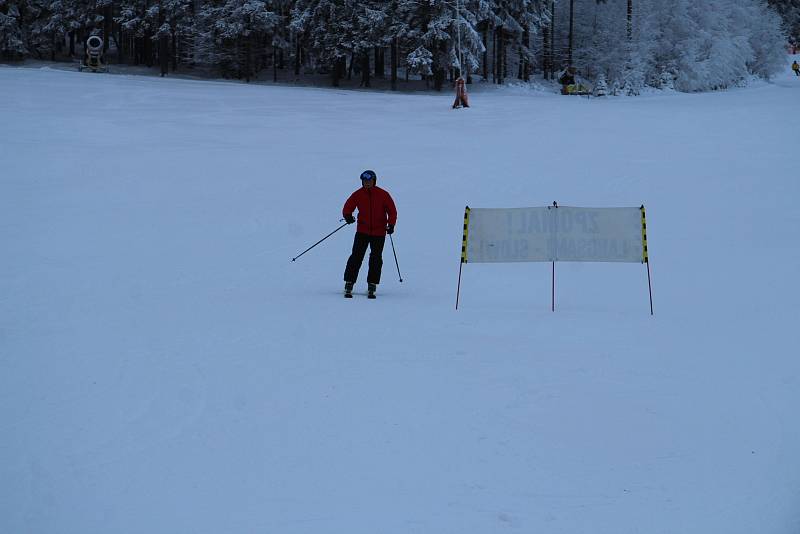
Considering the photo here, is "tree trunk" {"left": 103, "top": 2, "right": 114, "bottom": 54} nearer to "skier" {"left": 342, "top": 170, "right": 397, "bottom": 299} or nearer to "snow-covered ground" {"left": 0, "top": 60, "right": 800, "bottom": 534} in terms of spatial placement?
"snow-covered ground" {"left": 0, "top": 60, "right": 800, "bottom": 534}

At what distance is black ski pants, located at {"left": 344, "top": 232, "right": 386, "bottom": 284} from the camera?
10633 millimetres

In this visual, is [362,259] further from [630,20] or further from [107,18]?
[107,18]

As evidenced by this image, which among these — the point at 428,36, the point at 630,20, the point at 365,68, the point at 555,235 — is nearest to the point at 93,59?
the point at 365,68

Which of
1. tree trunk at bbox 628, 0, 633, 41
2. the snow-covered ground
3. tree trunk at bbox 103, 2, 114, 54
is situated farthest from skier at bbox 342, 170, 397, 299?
tree trunk at bbox 103, 2, 114, 54

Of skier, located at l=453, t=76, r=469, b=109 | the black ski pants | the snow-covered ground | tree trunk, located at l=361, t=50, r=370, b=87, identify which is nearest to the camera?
the snow-covered ground

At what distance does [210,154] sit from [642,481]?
17.7 meters

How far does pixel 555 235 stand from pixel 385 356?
3.54m

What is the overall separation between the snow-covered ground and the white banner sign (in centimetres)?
73

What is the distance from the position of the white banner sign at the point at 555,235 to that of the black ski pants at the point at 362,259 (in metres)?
1.36

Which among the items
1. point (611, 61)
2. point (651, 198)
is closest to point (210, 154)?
point (651, 198)

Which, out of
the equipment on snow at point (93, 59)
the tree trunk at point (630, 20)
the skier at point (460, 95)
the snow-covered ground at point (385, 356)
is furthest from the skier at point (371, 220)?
the equipment on snow at point (93, 59)

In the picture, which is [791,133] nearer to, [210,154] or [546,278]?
[546,278]

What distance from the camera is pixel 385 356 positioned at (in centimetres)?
753

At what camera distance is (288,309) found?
9.59 meters
